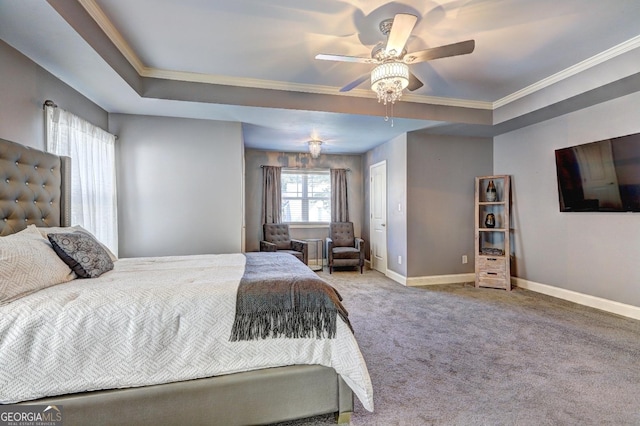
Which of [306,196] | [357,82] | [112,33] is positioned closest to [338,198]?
[306,196]

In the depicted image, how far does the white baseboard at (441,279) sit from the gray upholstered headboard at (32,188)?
4.28m

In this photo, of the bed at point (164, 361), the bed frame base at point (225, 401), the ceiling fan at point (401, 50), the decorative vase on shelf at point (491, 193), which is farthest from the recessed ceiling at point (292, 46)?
the bed frame base at point (225, 401)

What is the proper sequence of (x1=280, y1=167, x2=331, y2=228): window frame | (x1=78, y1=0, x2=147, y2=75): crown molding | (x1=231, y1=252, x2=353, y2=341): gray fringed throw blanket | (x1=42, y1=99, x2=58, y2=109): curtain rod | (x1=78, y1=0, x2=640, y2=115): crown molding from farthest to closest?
(x1=280, y1=167, x2=331, y2=228): window frame < (x1=42, y1=99, x2=58, y2=109): curtain rod < (x1=78, y1=0, x2=640, y2=115): crown molding < (x1=78, y1=0, x2=147, y2=75): crown molding < (x1=231, y1=252, x2=353, y2=341): gray fringed throw blanket

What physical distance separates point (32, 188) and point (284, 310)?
2219 millimetres

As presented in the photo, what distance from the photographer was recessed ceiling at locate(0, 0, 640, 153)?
6.88ft

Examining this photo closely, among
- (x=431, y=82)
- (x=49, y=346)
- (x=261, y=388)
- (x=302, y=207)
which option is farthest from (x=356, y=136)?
(x=49, y=346)

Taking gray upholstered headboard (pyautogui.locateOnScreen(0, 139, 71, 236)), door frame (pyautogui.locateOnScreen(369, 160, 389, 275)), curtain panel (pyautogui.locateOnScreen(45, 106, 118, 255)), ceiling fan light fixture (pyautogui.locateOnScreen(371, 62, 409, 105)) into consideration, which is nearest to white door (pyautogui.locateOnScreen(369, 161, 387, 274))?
door frame (pyautogui.locateOnScreen(369, 160, 389, 275))

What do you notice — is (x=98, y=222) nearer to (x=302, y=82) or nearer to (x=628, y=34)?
(x=302, y=82)

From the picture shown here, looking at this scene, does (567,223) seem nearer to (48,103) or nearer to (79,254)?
(79,254)

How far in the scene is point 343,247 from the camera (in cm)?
568

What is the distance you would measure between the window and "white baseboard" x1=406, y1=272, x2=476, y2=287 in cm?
242

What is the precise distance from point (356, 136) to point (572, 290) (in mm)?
3626

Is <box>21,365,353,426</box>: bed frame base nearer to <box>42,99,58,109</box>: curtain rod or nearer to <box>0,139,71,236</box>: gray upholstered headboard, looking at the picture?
<box>0,139,71,236</box>: gray upholstered headboard

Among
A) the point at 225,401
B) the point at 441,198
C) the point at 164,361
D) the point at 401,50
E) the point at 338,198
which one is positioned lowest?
the point at 225,401
